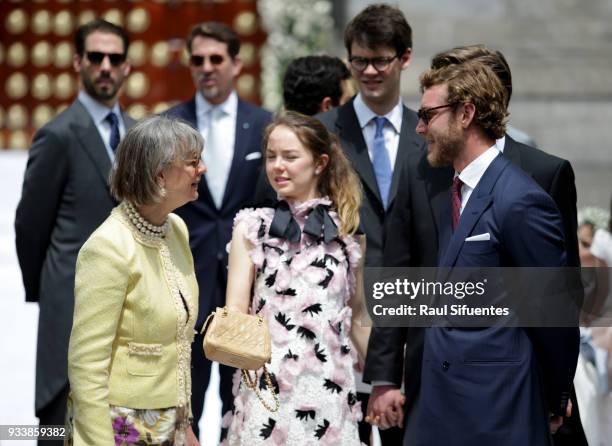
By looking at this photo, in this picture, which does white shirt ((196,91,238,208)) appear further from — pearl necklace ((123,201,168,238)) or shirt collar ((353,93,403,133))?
pearl necklace ((123,201,168,238))

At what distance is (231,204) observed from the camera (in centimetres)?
620

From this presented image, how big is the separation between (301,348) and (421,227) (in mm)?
649

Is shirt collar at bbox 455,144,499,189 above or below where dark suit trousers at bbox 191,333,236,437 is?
above

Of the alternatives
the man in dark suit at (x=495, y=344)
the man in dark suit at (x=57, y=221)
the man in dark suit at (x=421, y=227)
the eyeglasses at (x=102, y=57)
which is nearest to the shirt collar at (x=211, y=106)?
the eyeglasses at (x=102, y=57)

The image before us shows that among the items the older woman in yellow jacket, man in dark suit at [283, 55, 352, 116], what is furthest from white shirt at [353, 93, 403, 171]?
the older woman in yellow jacket

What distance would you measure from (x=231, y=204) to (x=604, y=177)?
5722 millimetres

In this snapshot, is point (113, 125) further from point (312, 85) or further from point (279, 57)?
point (279, 57)

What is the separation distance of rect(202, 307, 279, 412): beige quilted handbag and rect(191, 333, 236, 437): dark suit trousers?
1.80 meters

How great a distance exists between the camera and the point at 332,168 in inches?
191

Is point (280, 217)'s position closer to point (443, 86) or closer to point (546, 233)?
point (443, 86)

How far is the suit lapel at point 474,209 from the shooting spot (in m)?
3.92

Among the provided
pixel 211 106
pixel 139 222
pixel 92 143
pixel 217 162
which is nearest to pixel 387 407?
pixel 139 222

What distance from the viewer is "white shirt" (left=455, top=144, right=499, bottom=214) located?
159 inches

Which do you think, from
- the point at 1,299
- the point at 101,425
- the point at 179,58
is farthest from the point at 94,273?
the point at 179,58
